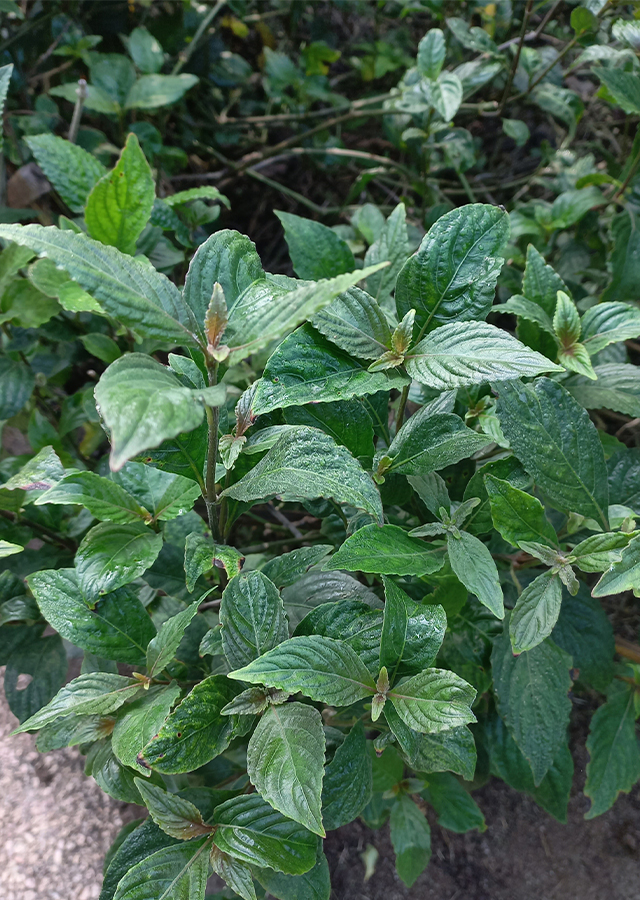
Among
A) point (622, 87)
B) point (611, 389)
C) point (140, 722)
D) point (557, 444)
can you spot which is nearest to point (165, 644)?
point (140, 722)

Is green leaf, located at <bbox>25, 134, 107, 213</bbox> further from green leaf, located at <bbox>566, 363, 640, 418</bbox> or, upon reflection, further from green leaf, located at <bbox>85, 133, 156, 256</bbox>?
green leaf, located at <bbox>566, 363, 640, 418</bbox>

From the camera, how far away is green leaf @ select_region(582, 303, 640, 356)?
80 centimetres

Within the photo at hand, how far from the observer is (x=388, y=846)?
4.30 ft

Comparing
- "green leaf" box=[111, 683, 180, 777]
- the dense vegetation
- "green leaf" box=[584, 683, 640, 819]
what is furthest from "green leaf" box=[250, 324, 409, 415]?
"green leaf" box=[584, 683, 640, 819]

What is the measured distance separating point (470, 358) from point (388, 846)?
1.21 metres

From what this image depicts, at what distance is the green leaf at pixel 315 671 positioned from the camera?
542 millimetres

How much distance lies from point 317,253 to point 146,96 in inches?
34.4

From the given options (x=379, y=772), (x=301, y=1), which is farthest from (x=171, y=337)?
(x=301, y=1)

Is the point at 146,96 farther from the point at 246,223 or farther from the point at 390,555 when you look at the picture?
the point at 390,555

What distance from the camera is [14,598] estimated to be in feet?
2.81

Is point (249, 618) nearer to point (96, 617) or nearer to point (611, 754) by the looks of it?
point (96, 617)

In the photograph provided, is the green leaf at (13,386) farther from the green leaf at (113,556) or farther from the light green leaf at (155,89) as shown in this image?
the light green leaf at (155,89)

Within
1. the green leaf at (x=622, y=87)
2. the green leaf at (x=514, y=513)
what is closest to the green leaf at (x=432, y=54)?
the green leaf at (x=622, y=87)

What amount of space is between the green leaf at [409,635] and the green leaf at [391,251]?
45 cm
